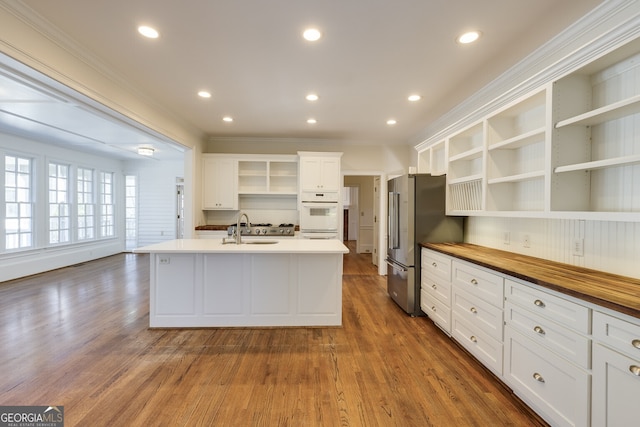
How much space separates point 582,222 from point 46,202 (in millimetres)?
8550

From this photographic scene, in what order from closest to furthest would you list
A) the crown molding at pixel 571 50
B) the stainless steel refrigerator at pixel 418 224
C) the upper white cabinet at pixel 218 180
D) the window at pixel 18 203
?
the crown molding at pixel 571 50
the stainless steel refrigerator at pixel 418 224
the window at pixel 18 203
the upper white cabinet at pixel 218 180

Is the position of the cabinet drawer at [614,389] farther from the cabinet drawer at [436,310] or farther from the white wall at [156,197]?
the white wall at [156,197]

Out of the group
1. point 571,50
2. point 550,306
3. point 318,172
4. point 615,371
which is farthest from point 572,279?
point 318,172

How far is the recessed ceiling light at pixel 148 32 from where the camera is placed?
220cm

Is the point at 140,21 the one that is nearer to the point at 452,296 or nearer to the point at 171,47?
the point at 171,47

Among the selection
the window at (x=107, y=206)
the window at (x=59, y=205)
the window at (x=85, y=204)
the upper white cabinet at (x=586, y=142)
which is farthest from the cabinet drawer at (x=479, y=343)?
the window at (x=107, y=206)

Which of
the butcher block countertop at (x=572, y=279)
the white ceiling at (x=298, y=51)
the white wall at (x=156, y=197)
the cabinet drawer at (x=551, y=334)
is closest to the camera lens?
the butcher block countertop at (x=572, y=279)

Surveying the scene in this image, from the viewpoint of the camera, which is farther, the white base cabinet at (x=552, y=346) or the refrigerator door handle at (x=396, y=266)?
the refrigerator door handle at (x=396, y=266)

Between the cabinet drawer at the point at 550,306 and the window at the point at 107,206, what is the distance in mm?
8883

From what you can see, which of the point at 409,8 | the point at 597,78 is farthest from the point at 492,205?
the point at 409,8

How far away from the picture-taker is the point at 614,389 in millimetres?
1313

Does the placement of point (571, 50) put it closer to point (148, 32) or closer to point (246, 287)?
point (148, 32)

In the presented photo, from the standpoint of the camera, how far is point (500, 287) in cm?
210

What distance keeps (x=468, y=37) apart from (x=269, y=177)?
4060 millimetres
